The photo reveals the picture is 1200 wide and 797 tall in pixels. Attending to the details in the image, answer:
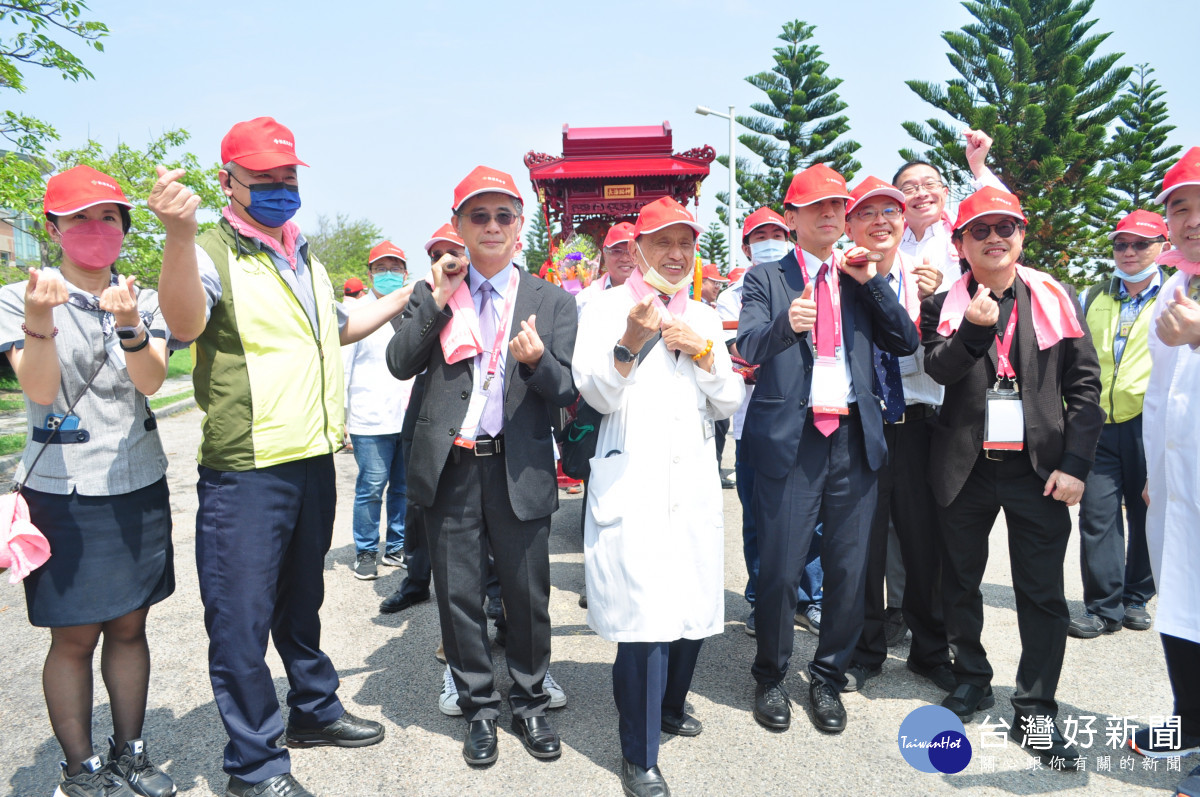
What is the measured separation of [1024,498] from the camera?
3105 millimetres

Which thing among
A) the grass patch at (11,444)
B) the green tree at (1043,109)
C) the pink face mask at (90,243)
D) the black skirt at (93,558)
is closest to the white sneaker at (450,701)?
the black skirt at (93,558)

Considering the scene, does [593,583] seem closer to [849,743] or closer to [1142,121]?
[849,743]

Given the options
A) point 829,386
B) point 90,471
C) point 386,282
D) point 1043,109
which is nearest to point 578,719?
point 829,386

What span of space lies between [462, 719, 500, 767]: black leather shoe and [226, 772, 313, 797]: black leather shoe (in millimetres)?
597

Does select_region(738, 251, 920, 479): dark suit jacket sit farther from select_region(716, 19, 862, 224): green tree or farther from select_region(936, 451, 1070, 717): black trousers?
select_region(716, 19, 862, 224): green tree

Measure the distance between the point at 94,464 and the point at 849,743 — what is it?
10.0 feet

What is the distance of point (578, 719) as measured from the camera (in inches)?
133

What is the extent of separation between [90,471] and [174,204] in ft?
3.32

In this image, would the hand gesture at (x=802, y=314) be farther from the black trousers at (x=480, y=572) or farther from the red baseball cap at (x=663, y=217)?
the black trousers at (x=480, y=572)

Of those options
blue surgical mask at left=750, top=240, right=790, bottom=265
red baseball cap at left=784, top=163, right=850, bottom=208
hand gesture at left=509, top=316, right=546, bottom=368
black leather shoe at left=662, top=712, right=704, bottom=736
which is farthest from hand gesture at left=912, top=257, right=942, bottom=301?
blue surgical mask at left=750, top=240, right=790, bottom=265

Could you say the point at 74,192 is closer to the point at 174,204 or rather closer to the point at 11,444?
the point at 174,204

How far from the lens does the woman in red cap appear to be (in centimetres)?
258

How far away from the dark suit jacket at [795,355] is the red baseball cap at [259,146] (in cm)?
191

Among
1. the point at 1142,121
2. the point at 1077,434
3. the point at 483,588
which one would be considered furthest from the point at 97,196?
the point at 1142,121
